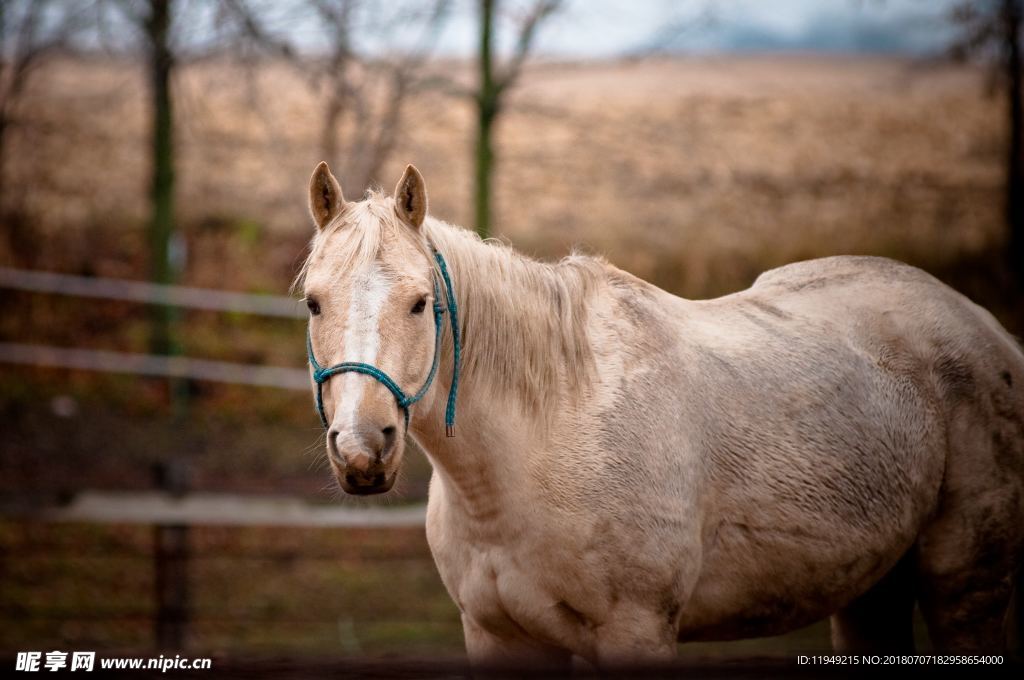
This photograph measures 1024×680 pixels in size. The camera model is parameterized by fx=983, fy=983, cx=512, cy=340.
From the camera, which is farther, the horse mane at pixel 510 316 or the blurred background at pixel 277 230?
the blurred background at pixel 277 230

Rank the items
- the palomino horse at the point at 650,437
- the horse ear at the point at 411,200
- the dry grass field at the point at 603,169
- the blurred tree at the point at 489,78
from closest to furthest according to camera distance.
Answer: the palomino horse at the point at 650,437 → the horse ear at the point at 411,200 → the blurred tree at the point at 489,78 → the dry grass field at the point at 603,169

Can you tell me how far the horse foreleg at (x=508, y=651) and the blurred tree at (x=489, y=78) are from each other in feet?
17.9

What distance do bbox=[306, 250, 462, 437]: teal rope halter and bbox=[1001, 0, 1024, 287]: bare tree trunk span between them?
827 centimetres

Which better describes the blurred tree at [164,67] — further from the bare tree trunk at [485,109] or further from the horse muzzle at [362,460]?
the horse muzzle at [362,460]

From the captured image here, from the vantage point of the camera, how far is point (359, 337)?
8.63 feet

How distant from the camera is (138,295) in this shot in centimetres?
985

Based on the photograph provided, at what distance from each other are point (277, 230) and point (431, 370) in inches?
388

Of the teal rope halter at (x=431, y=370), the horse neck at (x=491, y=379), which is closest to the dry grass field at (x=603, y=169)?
the horse neck at (x=491, y=379)

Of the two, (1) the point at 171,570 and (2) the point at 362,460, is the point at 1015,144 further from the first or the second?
(2) the point at 362,460

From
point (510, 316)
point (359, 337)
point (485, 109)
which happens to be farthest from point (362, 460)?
point (485, 109)

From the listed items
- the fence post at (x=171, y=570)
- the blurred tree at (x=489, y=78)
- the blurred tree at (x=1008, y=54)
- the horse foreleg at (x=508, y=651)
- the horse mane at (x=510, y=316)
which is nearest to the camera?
the horse mane at (x=510, y=316)

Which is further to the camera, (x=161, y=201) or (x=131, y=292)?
(x=131, y=292)

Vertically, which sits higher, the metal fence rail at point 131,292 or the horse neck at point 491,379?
the horse neck at point 491,379

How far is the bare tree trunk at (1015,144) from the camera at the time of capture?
927cm
